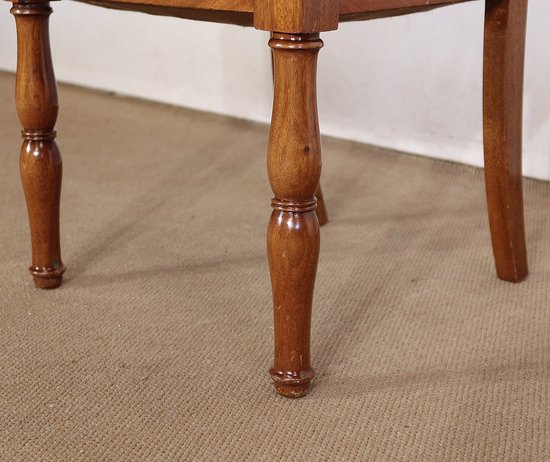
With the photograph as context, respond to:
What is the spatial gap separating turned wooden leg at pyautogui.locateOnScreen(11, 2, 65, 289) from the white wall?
103 cm

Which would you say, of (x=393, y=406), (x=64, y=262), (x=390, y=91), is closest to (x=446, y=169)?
(x=390, y=91)

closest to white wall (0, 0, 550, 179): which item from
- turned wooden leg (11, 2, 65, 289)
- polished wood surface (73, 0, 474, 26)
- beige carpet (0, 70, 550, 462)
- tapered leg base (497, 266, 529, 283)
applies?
beige carpet (0, 70, 550, 462)

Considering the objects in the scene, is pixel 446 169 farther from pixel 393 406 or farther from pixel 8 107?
pixel 8 107

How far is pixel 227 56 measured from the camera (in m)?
2.33

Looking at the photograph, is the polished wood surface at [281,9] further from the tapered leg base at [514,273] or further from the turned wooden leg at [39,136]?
the tapered leg base at [514,273]

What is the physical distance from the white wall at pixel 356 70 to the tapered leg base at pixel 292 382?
1060 millimetres

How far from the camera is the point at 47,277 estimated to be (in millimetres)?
1201

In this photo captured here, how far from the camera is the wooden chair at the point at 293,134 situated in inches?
32.5

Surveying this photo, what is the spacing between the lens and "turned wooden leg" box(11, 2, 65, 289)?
111 centimetres

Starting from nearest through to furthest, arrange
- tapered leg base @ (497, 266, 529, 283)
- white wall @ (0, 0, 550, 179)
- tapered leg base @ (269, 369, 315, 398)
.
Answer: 1. tapered leg base @ (269, 369, 315, 398)
2. tapered leg base @ (497, 266, 529, 283)
3. white wall @ (0, 0, 550, 179)

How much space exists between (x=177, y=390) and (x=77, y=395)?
11 centimetres

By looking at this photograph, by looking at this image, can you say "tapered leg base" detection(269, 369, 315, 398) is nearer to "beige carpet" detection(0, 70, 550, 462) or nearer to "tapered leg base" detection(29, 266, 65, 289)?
"beige carpet" detection(0, 70, 550, 462)

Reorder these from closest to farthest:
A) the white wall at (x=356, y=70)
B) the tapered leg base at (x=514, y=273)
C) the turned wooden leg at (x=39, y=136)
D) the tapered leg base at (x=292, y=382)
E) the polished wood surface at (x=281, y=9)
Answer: the polished wood surface at (x=281, y=9) < the tapered leg base at (x=292, y=382) < the turned wooden leg at (x=39, y=136) < the tapered leg base at (x=514, y=273) < the white wall at (x=356, y=70)

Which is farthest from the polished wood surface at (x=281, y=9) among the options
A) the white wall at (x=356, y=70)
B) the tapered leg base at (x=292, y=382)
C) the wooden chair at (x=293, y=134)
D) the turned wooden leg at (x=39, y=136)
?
the white wall at (x=356, y=70)
